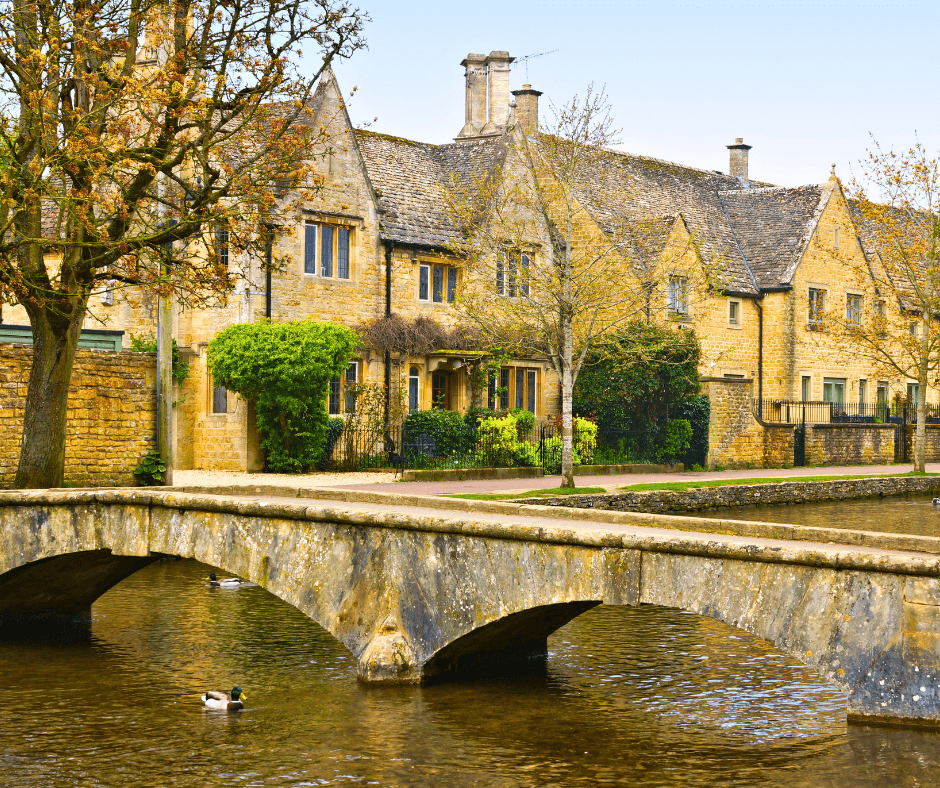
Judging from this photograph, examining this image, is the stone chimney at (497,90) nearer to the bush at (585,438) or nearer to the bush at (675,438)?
the bush at (585,438)

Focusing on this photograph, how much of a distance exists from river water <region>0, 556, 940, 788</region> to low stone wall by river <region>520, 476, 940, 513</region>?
10357 millimetres

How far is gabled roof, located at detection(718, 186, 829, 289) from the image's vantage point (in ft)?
157

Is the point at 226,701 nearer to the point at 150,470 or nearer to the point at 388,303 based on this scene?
the point at 150,470

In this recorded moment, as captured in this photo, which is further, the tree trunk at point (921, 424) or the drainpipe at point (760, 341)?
the drainpipe at point (760, 341)

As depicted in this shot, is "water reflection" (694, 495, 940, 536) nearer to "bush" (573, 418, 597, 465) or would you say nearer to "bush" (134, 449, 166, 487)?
"bush" (573, 418, 597, 465)

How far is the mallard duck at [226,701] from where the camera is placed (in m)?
12.0

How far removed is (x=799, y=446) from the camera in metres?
41.7

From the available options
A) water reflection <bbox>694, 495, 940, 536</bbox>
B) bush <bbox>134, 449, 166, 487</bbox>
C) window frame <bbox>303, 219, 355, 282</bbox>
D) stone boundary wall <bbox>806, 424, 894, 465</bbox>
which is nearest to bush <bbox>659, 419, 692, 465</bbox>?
water reflection <bbox>694, 495, 940, 536</bbox>

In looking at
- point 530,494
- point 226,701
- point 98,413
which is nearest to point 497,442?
point 530,494

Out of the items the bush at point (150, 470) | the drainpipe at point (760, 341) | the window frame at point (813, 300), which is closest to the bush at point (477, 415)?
the bush at point (150, 470)

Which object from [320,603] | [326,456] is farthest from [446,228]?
[320,603]

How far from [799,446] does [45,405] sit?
28635 millimetres

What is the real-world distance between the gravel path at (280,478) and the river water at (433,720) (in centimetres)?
1024

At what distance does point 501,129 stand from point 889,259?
44.7 ft
